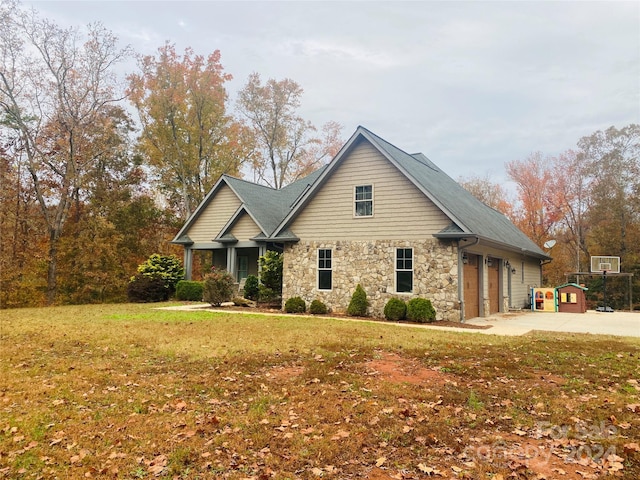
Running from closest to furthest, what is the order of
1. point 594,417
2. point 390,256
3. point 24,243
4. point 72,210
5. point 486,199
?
point 594,417 → point 390,256 → point 24,243 → point 72,210 → point 486,199

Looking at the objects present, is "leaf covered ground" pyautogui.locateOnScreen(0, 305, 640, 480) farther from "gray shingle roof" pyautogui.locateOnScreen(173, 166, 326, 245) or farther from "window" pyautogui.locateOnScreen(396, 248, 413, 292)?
"gray shingle roof" pyautogui.locateOnScreen(173, 166, 326, 245)

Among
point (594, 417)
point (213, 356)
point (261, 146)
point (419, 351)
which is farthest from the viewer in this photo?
point (261, 146)

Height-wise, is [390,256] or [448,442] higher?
[390,256]

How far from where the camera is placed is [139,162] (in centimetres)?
3031

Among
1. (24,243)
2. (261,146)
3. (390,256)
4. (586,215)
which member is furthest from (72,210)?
(586,215)

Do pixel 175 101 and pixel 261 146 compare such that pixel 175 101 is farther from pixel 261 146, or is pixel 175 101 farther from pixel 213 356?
pixel 213 356

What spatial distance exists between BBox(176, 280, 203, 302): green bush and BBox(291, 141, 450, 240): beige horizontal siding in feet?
23.9

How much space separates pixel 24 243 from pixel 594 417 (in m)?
26.9

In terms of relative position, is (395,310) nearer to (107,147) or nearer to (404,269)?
(404,269)

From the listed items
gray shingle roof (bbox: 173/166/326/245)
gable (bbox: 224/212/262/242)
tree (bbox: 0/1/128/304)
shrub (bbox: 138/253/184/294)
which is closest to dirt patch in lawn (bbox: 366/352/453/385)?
gray shingle roof (bbox: 173/166/326/245)

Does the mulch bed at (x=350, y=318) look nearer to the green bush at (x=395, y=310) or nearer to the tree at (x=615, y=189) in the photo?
the green bush at (x=395, y=310)

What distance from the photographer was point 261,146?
36.0 m

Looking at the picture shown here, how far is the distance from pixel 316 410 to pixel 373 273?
10.4m

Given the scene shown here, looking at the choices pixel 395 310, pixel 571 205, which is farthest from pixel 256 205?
pixel 571 205
